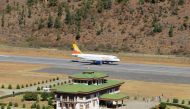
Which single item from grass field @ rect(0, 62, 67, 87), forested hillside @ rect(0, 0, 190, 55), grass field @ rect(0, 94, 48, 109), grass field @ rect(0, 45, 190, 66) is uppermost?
forested hillside @ rect(0, 0, 190, 55)

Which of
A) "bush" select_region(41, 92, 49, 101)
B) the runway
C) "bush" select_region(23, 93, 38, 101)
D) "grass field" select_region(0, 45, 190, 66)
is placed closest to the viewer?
"bush" select_region(41, 92, 49, 101)

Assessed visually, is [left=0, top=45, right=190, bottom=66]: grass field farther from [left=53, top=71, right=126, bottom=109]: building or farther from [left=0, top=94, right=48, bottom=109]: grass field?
[left=0, top=94, right=48, bottom=109]: grass field

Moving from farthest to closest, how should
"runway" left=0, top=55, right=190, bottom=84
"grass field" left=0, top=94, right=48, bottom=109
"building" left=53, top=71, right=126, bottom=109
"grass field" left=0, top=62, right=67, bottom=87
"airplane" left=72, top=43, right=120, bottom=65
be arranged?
"airplane" left=72, top=43, right=120, bottom=65
"runway" left=0, top=55, right=190, bottom=84
"grass field" left=0, top=62, right=67, bottom=87
"grass field" left=0, top=94, right=48, bottom=109
"building" left=53, top=71, right=126, bottom=109

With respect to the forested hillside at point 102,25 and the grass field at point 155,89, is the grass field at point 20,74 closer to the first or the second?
the grass field at point 155,89

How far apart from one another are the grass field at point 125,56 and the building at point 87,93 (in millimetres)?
55982

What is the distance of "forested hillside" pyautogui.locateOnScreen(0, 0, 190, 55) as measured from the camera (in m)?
145

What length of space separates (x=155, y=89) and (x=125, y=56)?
165 ft

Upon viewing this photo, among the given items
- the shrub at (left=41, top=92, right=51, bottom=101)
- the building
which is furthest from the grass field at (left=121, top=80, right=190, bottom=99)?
the shrub at (left=41, top=92, right=51, bottom=101)

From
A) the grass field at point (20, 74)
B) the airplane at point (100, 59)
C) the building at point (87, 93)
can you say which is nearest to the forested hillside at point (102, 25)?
the airplane at point (100, 59)

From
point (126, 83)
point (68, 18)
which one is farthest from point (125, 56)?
point (126, 83)

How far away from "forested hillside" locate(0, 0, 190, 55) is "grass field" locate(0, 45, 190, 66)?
412 cm

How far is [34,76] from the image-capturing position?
10375 centimetres

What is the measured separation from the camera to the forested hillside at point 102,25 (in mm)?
144562

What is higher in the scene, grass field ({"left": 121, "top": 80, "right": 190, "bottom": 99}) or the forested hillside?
the forested hillside
